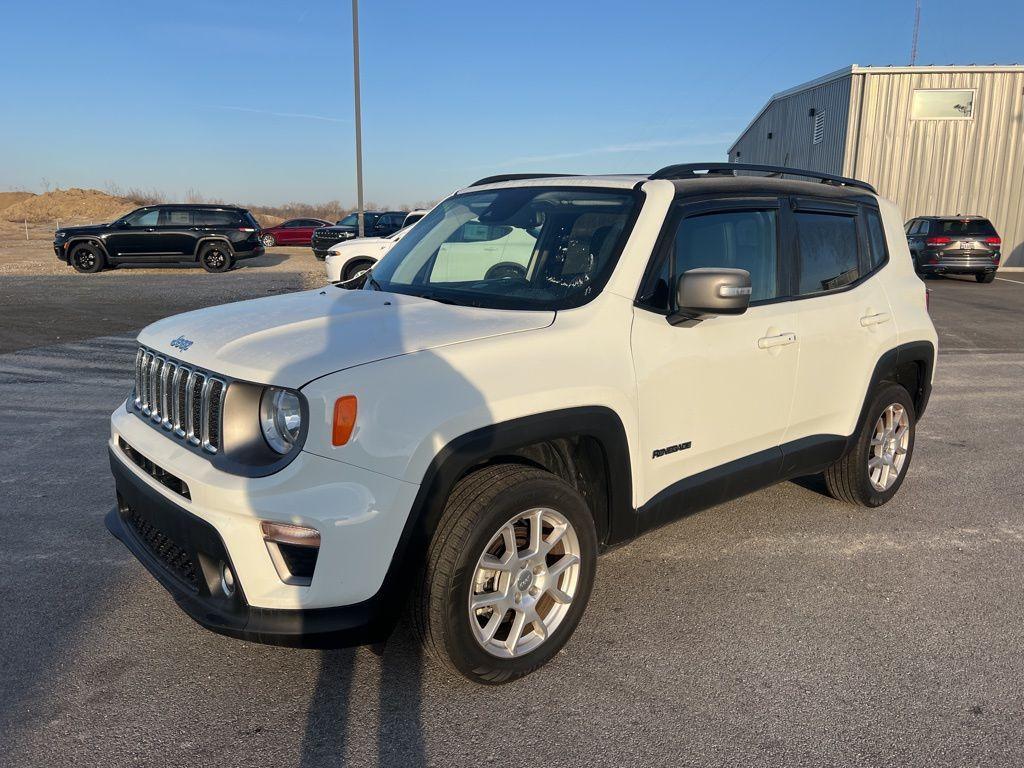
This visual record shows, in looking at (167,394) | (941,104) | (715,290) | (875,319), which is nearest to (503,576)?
(715,290)

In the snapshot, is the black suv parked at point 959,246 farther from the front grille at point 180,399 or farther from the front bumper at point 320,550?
the front bumper at point 320,550

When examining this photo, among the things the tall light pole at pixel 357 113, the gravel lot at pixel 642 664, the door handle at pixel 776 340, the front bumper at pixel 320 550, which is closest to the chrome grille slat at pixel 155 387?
the front bumper at pixel 320 550

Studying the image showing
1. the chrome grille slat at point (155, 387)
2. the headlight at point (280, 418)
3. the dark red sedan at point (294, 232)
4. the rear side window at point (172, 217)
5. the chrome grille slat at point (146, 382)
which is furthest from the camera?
the dark red sedan at point (294, 232)

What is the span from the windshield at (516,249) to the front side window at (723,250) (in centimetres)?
24

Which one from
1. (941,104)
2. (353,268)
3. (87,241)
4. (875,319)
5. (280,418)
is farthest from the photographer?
(941,104)

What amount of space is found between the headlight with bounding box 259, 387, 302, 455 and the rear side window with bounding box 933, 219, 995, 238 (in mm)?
21440

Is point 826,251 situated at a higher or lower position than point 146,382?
higher

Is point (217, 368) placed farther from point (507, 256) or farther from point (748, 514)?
point (748, 514)

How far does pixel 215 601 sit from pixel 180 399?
31.0 inches

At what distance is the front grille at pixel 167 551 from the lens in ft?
9.18

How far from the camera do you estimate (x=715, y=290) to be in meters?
3.14

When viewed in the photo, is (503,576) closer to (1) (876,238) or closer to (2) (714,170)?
(2) (714,170)

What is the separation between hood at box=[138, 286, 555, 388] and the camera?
2.70 metres

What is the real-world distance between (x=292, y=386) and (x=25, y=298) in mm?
16059
